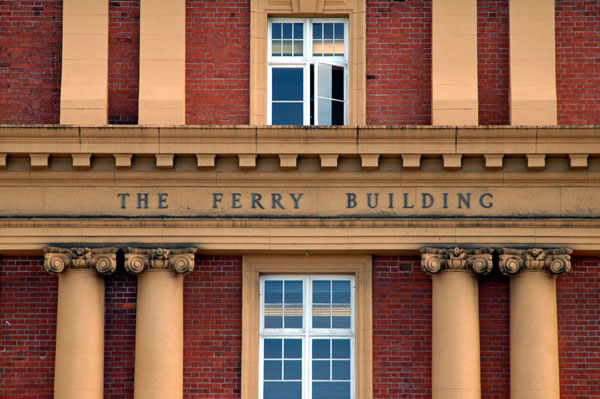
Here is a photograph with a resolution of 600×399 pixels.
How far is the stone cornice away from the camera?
2378 centimetres

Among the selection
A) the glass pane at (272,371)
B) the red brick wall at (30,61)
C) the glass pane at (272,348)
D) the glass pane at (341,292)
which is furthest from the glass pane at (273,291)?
the red brick wall at (30,61)

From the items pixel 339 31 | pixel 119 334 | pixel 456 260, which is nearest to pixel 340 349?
pixel 456 260

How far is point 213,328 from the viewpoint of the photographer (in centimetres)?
2400

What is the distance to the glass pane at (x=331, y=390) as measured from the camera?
2406cm

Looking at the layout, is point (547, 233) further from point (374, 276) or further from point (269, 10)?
point (269, 10)

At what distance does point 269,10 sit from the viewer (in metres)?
25.1

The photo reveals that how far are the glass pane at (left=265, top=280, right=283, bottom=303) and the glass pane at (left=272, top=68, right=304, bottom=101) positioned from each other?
3290mm

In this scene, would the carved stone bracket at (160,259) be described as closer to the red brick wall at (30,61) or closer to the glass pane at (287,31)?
the red brick wall at (30,61)

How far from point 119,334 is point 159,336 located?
0.83 meters

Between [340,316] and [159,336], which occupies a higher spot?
[340,316]

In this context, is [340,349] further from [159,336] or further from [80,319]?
[80,319]

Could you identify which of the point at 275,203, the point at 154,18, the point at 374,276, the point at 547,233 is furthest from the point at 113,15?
the point at 547,233

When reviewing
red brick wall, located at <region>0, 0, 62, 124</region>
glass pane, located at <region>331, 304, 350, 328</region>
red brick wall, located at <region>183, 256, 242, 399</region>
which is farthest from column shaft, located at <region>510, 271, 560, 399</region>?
red brick wall, located at <region>0, 0, 62, 124</region>

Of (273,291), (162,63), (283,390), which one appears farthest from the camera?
(162,63)
